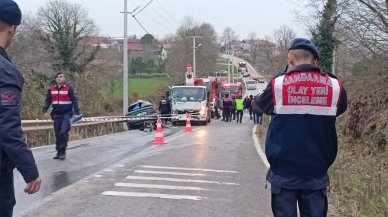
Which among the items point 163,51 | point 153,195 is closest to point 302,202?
point 153,195

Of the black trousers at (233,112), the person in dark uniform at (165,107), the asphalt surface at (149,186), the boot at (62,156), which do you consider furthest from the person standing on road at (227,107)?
the boot at (62,156)

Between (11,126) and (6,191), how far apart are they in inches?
18.9

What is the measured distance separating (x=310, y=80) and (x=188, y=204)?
11.5 feet

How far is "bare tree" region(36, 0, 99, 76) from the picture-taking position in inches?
1948

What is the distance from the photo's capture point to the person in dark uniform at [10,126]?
3340 mm

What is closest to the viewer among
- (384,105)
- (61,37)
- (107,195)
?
(107,195)

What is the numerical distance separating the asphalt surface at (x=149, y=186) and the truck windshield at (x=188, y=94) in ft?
62.9

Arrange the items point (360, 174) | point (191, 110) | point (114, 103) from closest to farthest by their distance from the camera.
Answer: point (360, 174) → point (191, 110) → point (114, 103)

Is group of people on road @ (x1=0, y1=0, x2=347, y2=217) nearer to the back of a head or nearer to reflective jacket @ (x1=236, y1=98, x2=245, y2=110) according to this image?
the back of a head

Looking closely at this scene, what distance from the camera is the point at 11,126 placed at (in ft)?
11.0

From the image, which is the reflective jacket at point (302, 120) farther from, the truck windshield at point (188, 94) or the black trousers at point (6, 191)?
the truck windshield at point (188, 94)

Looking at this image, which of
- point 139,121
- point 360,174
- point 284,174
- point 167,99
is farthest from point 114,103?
point 284,174

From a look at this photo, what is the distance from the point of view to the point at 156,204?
6879mm

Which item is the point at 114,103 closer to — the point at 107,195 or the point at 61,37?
the point at 61,37
